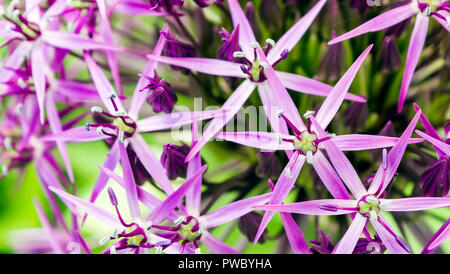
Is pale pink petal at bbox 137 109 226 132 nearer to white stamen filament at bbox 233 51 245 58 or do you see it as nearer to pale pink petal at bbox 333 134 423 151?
white stamen filament at bbox 233 51 245 58

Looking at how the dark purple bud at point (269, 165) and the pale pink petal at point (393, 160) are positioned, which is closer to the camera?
the pale pink petal at point (393, 160)

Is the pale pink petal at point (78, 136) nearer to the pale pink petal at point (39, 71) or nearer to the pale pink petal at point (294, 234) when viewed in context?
the pale pink petal at point (39, 71)

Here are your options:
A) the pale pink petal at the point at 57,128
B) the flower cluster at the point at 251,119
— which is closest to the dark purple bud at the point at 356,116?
the flower cluster at the point at 251,119

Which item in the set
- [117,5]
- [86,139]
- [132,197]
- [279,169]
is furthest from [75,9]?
[279,169]

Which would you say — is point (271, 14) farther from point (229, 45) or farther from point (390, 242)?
point (390, 242)

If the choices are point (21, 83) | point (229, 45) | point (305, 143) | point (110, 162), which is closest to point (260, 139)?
point (305, 143)

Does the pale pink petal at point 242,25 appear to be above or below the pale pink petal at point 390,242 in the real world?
above
